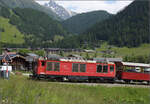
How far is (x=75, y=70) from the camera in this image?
28453 mm

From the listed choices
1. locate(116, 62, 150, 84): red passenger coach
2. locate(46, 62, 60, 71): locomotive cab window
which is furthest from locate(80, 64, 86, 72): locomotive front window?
locate(116, 62, 150, 84): red passenger coach

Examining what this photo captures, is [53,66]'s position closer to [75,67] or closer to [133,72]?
[75,67]

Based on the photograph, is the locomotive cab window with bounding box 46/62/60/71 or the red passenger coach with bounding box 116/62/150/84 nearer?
the locomotive cab window with bounding box 46/62/60/71

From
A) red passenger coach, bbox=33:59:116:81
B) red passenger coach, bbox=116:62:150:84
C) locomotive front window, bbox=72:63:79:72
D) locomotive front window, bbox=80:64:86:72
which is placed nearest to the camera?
red passenger coach, bbox=33:59:116:81

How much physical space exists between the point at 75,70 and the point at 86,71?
151 cm

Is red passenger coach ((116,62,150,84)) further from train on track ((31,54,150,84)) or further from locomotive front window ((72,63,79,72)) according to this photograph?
locomotive front window ((72,63,79,72))

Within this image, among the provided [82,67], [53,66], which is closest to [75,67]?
[82,67]

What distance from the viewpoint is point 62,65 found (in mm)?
27984

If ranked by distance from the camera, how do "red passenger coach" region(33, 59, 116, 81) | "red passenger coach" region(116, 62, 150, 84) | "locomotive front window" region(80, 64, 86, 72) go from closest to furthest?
"red passenger coach" region(33, 59, 116, 81), "locomotive front window" region(80, 64, 86, 72), "red passenger coach" region(116, 62, 150, 84)

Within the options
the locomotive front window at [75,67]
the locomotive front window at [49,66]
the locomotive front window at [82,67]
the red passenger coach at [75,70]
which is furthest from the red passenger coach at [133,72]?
the locomotive front window at [49,66]

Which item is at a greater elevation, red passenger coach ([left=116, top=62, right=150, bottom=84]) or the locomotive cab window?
the locomotive cab window

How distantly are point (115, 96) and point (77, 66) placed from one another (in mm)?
8165

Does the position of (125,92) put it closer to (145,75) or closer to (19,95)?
(145,75)

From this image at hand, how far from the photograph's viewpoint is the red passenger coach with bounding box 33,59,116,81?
27.5m
